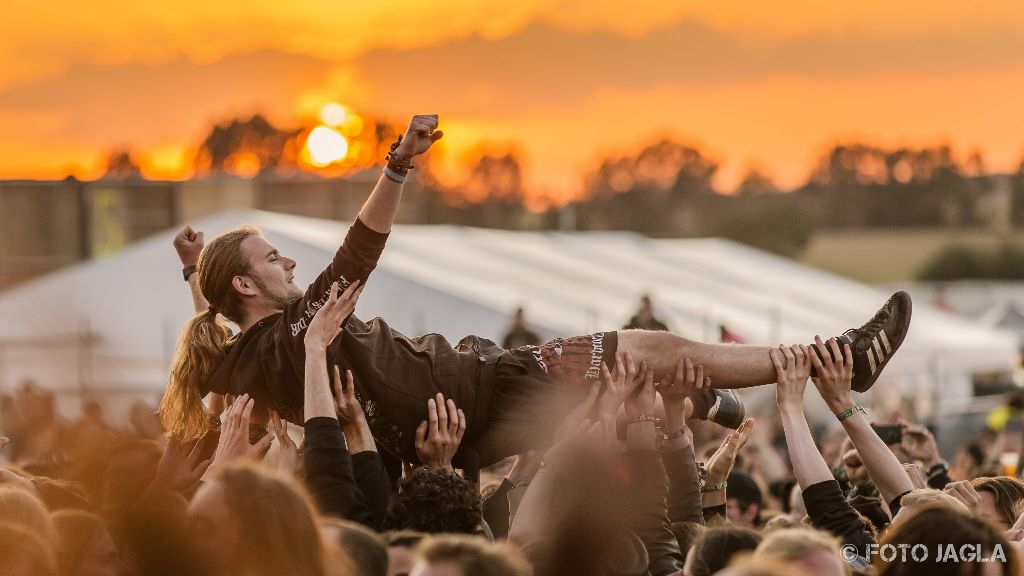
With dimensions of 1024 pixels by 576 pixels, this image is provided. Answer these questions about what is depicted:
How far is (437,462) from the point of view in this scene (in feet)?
15.1

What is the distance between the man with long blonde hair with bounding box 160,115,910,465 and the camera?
185 inches

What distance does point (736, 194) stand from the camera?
203ft

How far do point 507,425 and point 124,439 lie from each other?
1.63m

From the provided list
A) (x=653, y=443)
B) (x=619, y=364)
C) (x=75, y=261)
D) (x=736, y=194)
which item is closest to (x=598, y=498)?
(x=653, y=443)

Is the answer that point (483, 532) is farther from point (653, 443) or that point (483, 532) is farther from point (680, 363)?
point (680, 363)

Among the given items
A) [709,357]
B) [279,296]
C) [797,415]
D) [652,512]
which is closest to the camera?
[652,512]

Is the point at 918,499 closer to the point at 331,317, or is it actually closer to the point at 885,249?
the point at 331,317

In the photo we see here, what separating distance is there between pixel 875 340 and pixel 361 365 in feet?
5.75

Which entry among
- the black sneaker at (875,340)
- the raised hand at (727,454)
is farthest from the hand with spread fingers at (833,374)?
the raised hand at (727,454)

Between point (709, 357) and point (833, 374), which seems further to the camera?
point (709, 357)

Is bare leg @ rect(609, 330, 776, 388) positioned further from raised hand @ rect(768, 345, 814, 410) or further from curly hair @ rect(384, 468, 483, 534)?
curly hair @ rect(384, 468, 483, 534)

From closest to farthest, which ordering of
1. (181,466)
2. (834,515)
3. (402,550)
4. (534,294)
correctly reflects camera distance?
1. (402,550)
2. (834,515)
3. (181,466)
4. (534,294)

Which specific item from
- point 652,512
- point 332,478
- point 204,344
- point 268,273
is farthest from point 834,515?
point 204,344

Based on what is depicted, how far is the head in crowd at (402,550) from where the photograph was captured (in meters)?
3.40
